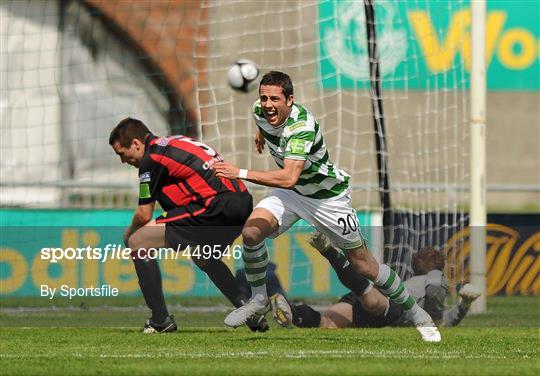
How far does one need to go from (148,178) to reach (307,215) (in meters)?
1.26

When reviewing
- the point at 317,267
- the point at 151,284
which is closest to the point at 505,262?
the point at 317,267

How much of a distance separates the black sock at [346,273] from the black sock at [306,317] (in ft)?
1.16

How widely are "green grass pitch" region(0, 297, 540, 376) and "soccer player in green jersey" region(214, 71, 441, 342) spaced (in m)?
0.27

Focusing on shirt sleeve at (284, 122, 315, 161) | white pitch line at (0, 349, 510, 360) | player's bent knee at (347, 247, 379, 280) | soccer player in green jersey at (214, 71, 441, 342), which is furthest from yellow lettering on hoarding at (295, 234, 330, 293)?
white pitch line at (0, 349, 510, 360)

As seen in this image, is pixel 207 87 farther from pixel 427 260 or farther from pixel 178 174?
pixel 178 174

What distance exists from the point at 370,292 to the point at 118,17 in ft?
22.4

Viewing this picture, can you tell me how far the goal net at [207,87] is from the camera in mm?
13367

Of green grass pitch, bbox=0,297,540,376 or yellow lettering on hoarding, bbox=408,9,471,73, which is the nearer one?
green grass pitch, bbox=0,297,540,376

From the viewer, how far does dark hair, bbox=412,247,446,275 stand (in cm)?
1013

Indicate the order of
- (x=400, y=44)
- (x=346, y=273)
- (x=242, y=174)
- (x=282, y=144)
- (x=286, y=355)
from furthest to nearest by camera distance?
1. (x=400, y=44)
2. (x=346, y=273)
3. (x=282, y=144)
4. (x=242, y=174)
5. (x=286, y=355)

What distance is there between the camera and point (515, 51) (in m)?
25.9

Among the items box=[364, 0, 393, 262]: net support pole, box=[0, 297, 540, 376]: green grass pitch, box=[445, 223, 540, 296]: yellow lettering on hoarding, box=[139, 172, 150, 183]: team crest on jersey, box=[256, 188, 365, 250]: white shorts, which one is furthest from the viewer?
box=[364, 0, 393, 262]: net support pole

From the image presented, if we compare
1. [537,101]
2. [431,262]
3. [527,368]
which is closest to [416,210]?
[431,262]

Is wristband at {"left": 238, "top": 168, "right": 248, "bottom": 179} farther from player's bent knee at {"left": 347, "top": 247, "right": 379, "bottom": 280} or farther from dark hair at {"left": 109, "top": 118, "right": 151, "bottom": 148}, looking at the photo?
dark hair at {"left": 109, "top": 118, "right": 151, "bottom": 148}
